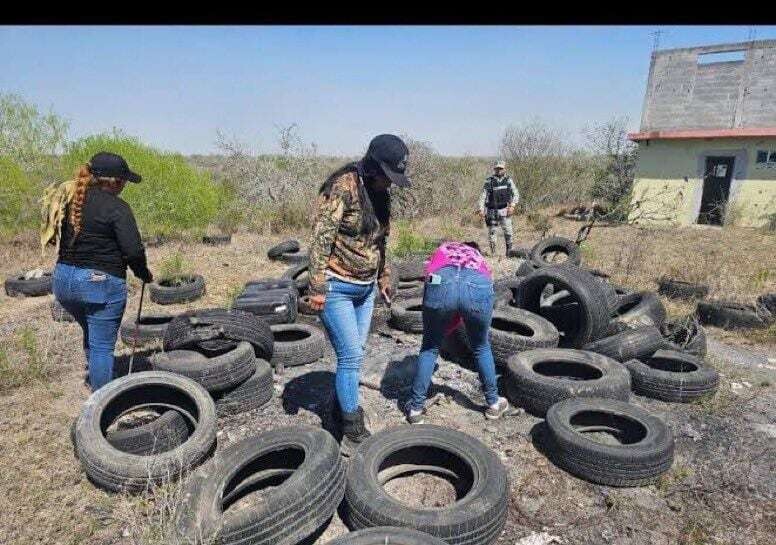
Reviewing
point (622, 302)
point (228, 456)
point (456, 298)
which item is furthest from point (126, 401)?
point (622, 302)

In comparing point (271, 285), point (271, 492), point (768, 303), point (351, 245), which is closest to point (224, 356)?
point (271, 492)

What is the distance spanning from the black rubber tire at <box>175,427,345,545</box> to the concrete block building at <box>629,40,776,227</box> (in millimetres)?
15848

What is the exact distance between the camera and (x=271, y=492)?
287 centimetres

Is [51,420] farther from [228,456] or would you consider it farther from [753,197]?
[753,197]

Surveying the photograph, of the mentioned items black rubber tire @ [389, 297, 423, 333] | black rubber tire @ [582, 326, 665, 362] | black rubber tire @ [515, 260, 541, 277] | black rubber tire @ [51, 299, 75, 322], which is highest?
black rubber tire @ [515, 260, 541, 277]

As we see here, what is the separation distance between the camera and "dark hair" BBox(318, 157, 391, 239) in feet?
10.5

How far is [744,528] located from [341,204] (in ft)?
10.3

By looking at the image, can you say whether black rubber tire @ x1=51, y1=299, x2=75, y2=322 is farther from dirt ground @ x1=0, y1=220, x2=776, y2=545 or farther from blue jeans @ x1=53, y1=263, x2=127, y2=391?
blue jeans @ x1=53, y1=263, x2=127, y2=391

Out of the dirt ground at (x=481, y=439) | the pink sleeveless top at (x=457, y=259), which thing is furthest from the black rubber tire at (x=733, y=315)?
the pink sleeveless top at (x=457, y=259)

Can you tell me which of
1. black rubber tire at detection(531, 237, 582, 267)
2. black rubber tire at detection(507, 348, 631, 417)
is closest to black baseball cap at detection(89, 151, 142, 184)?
black rubber tire at detection(507, 348, 631, 417)

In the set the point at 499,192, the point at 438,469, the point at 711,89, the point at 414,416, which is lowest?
the point at 438,469

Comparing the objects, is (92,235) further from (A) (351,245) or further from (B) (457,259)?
(B) (457,259)

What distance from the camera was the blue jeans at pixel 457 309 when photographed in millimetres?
3604

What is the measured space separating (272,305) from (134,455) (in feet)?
9.33
